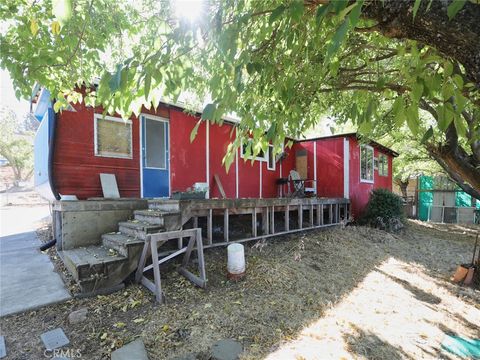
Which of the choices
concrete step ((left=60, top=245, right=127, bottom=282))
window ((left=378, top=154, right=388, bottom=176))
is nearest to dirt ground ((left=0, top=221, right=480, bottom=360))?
concrete step ((left=60, top=245, right=127, bottom=282))

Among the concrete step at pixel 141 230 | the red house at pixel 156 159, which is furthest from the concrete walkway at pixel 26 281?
the red house at pixel 156 159

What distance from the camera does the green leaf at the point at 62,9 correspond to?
1080mm

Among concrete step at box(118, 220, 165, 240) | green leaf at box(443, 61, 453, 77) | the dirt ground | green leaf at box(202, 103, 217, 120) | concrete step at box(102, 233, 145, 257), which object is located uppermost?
green leaf at box(443, 61, 453, 77)

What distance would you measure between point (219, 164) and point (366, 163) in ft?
23.1

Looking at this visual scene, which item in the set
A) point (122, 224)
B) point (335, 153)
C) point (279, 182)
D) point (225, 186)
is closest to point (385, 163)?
point (335, 153)

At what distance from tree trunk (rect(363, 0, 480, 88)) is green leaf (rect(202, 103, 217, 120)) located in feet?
2.76

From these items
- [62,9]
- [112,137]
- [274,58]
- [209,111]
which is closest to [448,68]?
[209,111]

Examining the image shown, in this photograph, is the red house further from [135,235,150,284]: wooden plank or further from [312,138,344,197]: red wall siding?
[135,235,150,284]: wooden plank

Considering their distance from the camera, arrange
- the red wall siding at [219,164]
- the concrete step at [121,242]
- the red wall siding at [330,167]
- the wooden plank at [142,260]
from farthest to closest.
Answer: the red wall siding at [330,167] < the red wall siding at [219,164] < the concrete step at [121,242] < the wooden plank at [142,260]

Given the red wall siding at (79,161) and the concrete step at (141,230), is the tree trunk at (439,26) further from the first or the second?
the red wall siding at (79,161)

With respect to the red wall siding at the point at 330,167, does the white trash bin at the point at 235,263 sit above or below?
below

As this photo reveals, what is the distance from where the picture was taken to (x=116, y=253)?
3.93 m

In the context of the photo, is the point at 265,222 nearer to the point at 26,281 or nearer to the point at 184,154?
the point at 184,154

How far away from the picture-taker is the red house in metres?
5.26
